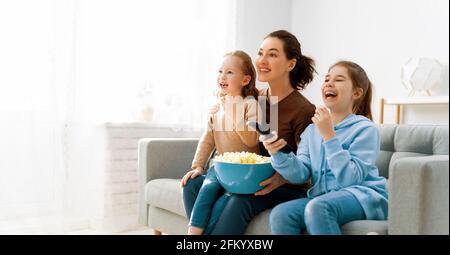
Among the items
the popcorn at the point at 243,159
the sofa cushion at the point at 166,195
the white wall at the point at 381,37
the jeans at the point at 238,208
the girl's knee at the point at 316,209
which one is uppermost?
the white wall at the point at 381,37

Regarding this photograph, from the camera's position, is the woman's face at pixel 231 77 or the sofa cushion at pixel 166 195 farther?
the sofa cushion at pixel 166 195

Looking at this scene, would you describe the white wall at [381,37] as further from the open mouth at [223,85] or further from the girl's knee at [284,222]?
the girl's knee at [284,222]

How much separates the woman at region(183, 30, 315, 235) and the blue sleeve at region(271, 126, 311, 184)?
58 mm

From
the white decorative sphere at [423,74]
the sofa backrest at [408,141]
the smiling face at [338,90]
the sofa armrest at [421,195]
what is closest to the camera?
the sofa armrest at [421,195]

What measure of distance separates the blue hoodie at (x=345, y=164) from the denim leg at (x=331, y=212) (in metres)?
0.02

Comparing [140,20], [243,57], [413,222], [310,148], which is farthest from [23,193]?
[413,222]

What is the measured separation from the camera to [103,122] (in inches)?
84.5

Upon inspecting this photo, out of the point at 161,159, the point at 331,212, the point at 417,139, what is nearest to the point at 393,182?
the point at 331,212

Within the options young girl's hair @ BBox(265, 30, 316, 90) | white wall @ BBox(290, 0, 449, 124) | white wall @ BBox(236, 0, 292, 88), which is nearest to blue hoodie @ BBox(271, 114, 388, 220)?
young girl's hair @ BBox(265, 30, 316, 90)

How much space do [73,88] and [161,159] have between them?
66 cm

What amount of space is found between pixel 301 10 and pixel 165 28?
115 centimetres

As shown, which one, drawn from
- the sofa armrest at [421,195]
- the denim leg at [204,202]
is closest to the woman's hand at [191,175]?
the denim leg at [204,202]

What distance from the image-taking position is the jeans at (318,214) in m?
0.95

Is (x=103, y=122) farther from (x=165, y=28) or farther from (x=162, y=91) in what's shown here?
(x=165, y=28)
